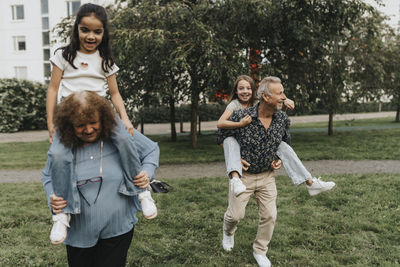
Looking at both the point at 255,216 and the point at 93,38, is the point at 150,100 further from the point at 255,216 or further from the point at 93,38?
the point at 93,38

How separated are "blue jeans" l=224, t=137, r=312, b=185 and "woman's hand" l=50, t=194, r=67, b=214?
1.71 m

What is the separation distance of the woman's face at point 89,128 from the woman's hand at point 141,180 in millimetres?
391

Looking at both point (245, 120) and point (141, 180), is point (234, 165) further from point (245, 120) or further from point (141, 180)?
point (141, 180)

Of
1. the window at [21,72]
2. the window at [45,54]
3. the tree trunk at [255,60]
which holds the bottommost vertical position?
the tree trunk at [255,60]

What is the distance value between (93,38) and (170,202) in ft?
12.6

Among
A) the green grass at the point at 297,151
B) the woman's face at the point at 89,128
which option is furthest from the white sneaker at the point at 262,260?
the green grass at the point at 297,151

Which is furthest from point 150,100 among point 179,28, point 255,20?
point 255,20

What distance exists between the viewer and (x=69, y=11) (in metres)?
33.7

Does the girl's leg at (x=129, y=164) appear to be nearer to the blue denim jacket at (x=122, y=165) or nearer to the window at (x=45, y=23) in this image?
the blue denim jacket at (x=122, y=165)

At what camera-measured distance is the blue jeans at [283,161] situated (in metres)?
3.37

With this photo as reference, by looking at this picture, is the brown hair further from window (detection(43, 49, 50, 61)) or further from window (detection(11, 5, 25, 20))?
window (detection(11, 5, 25, 20))

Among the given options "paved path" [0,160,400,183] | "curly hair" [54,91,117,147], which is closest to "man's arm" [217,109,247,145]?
"curly hair" [54,91,117,147]

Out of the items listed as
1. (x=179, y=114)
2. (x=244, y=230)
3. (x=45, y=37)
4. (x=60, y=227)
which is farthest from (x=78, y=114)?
(x=45, y=37)

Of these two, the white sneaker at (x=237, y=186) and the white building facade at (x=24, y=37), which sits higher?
the white building facade at (x=24, y=37)
